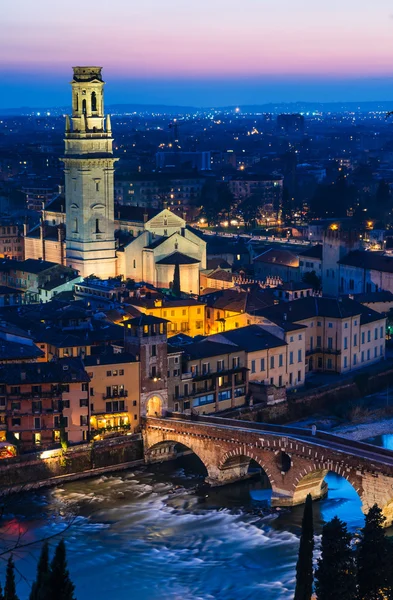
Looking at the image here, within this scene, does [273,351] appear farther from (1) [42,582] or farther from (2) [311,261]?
(1) [42,582]

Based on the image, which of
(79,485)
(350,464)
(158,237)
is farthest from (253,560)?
(158,237)

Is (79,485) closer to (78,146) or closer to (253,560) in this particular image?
(253,560)

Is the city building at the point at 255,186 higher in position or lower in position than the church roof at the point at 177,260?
lower

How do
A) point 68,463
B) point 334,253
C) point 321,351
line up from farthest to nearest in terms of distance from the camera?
point 334,253 < point 321,351 < point 68,463

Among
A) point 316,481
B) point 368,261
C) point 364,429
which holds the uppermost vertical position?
point 368,261

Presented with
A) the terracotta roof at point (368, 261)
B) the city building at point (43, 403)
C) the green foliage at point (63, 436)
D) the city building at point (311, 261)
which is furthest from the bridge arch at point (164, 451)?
the city building at point (311, 261)

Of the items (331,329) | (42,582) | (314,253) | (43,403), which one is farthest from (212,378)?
(42,582)

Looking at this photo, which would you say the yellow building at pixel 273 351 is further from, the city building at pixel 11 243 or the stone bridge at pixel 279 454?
the city building at pixel 11 243
